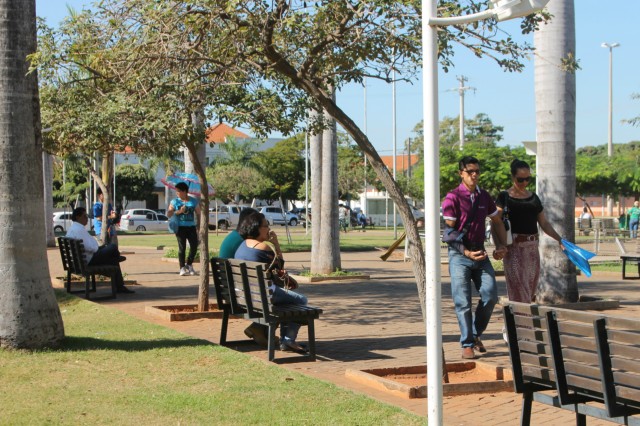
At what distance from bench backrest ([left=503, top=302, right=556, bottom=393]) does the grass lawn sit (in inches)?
28.9

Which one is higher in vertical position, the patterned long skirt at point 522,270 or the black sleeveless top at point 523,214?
the black sleeveless top at point 523,214

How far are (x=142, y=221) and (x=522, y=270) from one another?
5127 cm

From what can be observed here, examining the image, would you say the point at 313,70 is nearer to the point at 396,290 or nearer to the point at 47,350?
the point at 47,350

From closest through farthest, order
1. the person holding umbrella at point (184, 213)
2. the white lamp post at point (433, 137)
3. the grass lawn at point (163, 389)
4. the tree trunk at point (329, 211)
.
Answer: the white lamp post at point (433, 137)
the grass lawn at point (163, 389)
the person holding umbrella at point (184, 213)
the tree trunk at point (329, 211)

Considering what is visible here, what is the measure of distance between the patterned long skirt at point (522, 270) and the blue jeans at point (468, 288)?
14.9 inches

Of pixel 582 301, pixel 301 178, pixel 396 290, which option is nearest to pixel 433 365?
pixel 582 301

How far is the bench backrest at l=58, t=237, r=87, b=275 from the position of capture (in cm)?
1383

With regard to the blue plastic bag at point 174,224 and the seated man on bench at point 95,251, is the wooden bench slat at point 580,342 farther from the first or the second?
the blue plastic bag at point 174,224

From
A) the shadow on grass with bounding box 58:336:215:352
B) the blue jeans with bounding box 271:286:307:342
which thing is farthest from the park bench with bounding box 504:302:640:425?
the shadow on grass with bounding box 58:336:215:352

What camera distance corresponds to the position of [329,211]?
18.0 m

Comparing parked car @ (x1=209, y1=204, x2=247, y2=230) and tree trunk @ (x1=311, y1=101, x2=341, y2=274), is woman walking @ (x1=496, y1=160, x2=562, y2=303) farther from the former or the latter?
parked car @ (x1=209, y1=204, x2=247, y2=230)

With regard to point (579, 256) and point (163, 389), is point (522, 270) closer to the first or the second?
point (579, 256)

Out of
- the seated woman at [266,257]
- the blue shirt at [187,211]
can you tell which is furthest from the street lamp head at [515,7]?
the blue shirt at [187,211]

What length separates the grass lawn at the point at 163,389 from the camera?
621 cm
